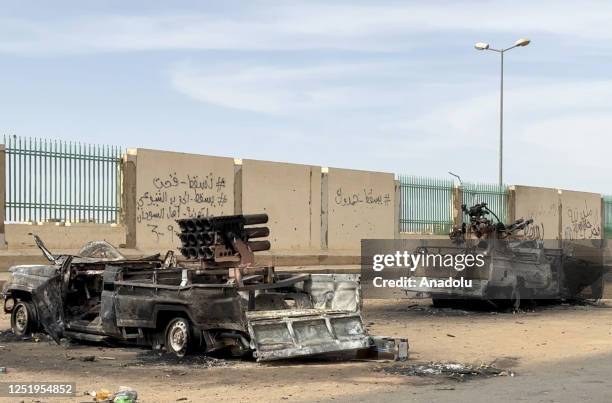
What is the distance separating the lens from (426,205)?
30797 mm

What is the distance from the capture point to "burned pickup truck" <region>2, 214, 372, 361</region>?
997 centimetres

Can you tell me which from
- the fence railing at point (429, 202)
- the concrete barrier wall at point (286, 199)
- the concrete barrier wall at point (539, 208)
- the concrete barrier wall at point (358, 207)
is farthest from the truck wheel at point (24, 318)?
the concrete barrier wall at point (539, 208)

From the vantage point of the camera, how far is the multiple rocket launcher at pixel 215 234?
10.9m

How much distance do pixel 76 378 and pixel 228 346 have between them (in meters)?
1.98

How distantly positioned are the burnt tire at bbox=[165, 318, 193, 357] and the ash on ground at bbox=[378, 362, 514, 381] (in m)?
2.48

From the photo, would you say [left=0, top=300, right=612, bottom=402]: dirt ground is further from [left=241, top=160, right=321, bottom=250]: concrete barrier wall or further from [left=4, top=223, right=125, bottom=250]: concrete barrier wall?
[left=241, top=160, right=321, bottom=250]: concrete barrier wall

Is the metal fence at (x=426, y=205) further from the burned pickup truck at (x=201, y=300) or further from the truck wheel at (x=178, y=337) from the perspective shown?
the truck wheel at (x=178, y=337)

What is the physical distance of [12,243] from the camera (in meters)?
18.5

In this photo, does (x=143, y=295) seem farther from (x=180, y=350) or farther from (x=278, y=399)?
(x=278, y=399)

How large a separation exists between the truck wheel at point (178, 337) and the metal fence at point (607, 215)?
35809 mm

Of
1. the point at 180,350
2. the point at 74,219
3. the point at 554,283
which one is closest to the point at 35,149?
the point at 74,219

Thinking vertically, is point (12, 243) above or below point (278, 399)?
above

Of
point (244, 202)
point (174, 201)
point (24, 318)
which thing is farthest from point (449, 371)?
point (244, 202)

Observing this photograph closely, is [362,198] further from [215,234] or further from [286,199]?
[215,234]
